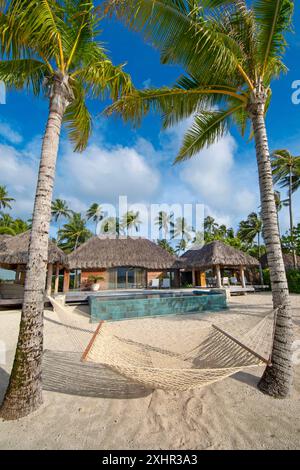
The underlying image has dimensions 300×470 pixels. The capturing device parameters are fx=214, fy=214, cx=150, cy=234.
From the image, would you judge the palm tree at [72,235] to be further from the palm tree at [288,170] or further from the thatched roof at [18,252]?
the palm tree at [288,170]

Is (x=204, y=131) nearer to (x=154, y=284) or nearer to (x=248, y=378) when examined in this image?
(x=248, y=378)

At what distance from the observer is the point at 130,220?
105ft

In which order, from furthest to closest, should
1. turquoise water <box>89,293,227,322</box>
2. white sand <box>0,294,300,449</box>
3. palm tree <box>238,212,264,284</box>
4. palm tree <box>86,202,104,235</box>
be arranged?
palm tree <box>86,202,104,235</box> → palm tree <box>238,212,264,284</box> → turquoise water <box>89,293,227,322</box> → white sand <box>0,294,300,449</box>

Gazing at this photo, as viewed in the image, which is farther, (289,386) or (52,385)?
(52,385)

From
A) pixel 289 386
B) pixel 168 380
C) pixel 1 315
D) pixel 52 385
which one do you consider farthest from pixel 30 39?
pixel 1 315

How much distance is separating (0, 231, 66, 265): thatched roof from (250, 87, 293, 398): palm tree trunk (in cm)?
999

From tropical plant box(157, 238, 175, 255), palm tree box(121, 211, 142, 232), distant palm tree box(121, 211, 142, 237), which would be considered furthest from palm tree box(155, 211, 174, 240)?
palm tree box(121, 211, 142, 232)

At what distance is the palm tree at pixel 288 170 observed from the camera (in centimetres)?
1875

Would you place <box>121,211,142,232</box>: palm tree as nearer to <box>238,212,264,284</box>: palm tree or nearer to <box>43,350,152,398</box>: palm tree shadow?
<box>238,212,264,284</box>: palm tree

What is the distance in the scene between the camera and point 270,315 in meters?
2.81

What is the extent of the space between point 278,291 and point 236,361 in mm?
1037

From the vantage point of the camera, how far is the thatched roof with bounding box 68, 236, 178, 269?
59.5 feet

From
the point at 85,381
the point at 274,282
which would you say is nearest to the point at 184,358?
the point at 85,381
